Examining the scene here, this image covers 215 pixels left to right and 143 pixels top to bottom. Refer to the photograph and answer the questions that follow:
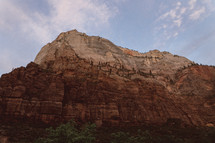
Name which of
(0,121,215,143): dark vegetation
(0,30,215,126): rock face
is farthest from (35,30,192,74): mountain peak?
(0,121,215,143): dark vegetation

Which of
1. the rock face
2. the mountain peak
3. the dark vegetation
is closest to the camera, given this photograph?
the dark vegetation

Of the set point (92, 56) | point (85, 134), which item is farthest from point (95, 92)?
point (85, 134)

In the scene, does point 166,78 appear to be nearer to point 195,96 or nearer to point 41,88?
point 195,96

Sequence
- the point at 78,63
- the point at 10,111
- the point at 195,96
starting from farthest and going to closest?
Result: the point at 195,96 < the point at 78,63 < the point at 10,111

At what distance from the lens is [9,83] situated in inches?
1426

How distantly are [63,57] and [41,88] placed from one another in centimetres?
1754

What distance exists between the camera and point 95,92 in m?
42.3

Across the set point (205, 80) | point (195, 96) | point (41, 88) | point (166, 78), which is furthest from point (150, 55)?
point (41, 88)

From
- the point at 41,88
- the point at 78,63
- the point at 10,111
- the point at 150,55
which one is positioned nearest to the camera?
the point at 10,111

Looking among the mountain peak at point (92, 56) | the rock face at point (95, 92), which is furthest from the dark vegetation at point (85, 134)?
the mountain peak at point (92, 56)

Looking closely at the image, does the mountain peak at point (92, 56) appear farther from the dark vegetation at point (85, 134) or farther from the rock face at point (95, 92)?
the dark vegetation at point (85, 134)

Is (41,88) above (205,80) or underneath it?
underneath

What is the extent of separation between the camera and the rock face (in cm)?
3491

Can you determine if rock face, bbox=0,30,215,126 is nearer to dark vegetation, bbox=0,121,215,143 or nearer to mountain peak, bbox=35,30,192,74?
mountain peak, bbox=35,30,192,74
